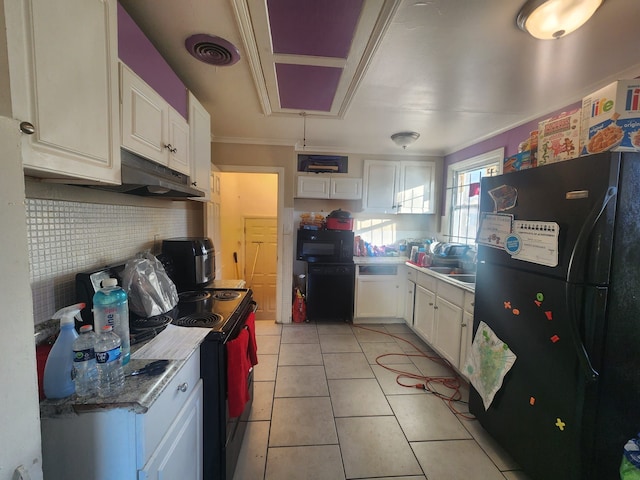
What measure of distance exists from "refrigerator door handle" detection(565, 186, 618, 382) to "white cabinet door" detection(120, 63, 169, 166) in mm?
1957

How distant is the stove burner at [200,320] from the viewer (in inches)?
53.4

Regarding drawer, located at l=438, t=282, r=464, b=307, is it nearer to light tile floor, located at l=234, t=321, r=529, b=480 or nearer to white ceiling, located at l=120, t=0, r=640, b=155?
light tile floor, located at l=234, t=321, r=529, b=480

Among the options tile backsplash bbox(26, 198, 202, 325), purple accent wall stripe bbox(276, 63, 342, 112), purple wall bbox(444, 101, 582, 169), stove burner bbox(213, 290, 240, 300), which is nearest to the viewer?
tile backsplash bbox(26, 198, 202, 325)

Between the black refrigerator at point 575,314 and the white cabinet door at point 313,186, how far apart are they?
2.32 meters

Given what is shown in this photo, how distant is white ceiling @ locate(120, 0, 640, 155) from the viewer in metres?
1.24

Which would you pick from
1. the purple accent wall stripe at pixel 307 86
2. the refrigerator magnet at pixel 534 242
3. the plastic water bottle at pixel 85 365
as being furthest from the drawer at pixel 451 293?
the plastic water bottle at pixel 85 365

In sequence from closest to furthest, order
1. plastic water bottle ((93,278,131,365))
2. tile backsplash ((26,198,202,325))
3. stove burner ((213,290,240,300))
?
plastic water bottle ((93,278,131,365)), tile backsplash ((26,198,202,325)), stove burner ((213,290,240,300))

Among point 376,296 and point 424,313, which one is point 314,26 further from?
point 376,296

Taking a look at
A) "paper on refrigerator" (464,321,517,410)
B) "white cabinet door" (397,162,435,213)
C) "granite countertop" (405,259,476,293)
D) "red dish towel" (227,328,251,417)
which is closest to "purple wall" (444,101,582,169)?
"white cabinet door" (397,162,435,213)

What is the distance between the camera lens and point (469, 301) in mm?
2156

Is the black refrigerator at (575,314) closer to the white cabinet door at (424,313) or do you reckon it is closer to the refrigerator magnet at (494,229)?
the refrigerator magnet at (494,229)

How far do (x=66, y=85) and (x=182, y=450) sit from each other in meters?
1.31

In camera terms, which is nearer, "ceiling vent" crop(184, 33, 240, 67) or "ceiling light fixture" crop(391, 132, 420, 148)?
"ceiling vent" crop(184, 33, 240, 67)

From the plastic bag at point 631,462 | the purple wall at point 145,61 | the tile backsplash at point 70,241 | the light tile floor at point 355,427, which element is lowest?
the light tile floor at point 355,427
